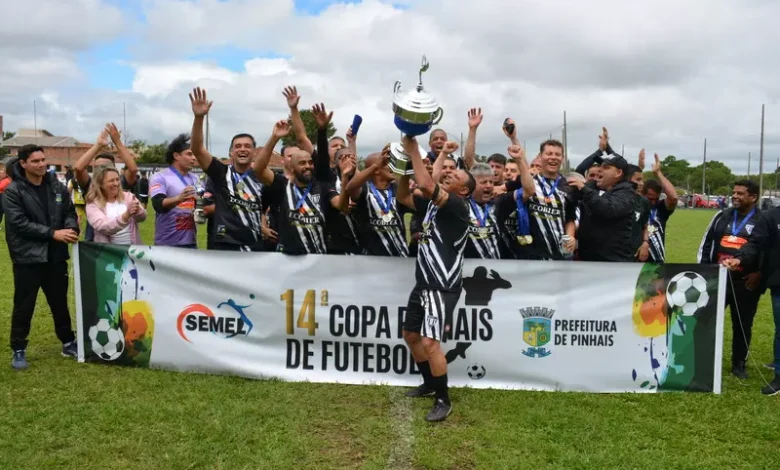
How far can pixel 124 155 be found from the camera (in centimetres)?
641

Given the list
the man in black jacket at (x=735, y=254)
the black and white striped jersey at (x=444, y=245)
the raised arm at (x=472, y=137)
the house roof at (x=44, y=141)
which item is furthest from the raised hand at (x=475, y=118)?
the house roof at (x=44, y=141)

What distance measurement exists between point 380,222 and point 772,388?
365cm

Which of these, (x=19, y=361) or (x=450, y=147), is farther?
(x=19, y=361)

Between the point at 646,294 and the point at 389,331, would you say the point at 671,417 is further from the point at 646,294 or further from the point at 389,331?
the point at 389,331

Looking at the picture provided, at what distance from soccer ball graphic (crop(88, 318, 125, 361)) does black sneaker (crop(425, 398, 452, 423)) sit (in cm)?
297

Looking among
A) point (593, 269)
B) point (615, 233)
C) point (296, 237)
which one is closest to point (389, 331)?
point (296, 237)

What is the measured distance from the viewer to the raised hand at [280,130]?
4941mm

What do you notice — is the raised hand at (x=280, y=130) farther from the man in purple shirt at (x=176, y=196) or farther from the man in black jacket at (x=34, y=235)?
the man in black jacket at (x=34, y=235)

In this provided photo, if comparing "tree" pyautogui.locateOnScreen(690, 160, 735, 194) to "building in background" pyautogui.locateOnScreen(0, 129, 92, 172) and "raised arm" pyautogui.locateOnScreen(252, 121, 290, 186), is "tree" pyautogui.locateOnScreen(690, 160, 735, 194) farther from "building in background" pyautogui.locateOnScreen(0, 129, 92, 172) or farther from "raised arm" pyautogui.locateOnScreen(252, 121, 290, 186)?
"raised arm" pyautogui.locateOnScreen(252, 121, 290, 186)

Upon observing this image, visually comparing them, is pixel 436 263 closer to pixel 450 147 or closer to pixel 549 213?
pixel 450 147

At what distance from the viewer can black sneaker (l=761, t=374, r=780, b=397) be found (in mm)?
5199

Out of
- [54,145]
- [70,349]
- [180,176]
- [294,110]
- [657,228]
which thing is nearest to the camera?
[294,110]

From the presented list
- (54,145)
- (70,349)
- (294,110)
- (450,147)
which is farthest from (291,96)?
(54,145)

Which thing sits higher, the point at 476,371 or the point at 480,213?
the point at 480,213
